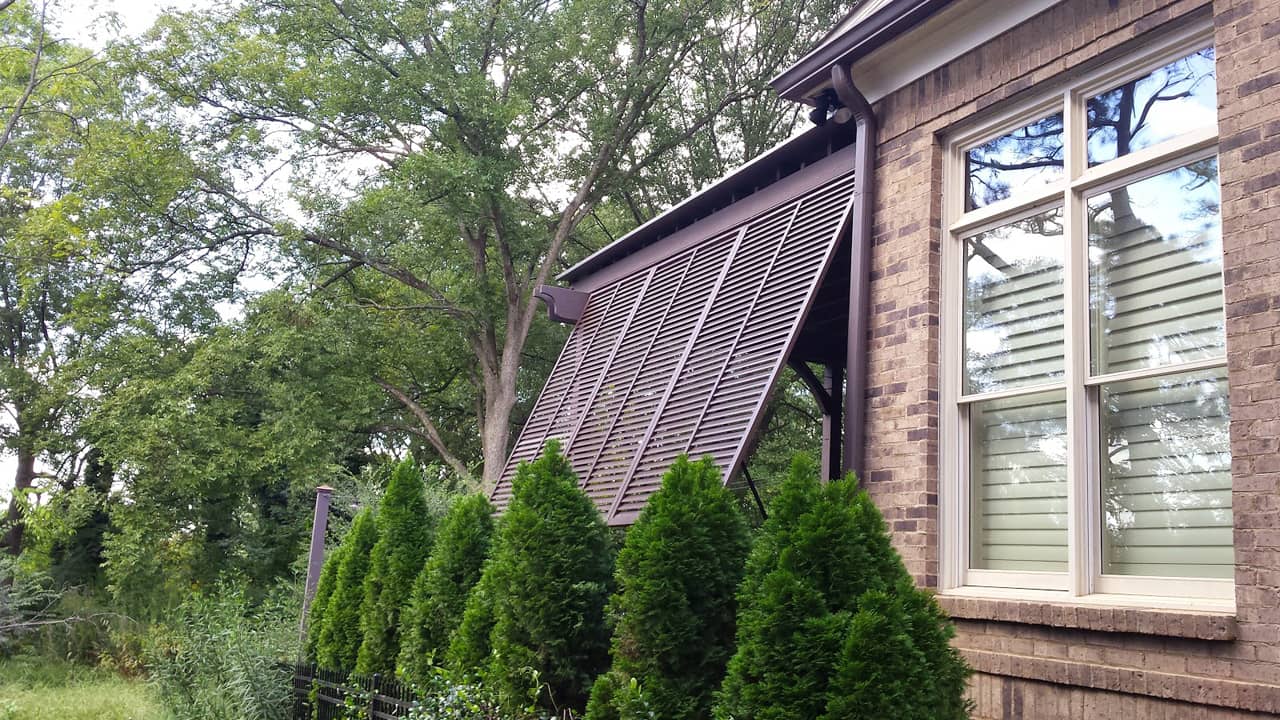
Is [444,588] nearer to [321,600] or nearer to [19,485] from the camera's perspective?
[321,600]

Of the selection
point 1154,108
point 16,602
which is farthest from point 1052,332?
point 16,602

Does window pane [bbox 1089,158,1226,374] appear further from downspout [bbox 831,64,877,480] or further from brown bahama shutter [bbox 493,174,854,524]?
brown bahama shutter [bbox 493,174,854,524]

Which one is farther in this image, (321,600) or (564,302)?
(564,302)

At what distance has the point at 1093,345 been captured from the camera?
4.59 meters

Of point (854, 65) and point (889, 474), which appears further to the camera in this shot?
point (854, 65)

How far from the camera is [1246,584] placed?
12.1 feet

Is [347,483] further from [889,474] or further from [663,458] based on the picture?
[889,474]

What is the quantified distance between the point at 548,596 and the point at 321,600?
4.12m

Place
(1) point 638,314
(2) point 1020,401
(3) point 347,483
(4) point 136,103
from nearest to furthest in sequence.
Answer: (2) point 1020,401 < (1) point 638,314 < (3) point 347,483 < (4) point 136,103

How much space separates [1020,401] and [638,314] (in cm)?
414

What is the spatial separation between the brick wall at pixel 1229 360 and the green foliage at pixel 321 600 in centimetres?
525

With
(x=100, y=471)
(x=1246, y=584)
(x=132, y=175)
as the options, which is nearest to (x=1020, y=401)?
(x=1246, y=584)

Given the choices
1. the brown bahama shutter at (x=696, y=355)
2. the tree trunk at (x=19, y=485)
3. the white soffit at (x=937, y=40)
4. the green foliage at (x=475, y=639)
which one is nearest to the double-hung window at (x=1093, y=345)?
the white soffit at (x=937, y=40)

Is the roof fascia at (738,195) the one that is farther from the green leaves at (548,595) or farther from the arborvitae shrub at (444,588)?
the arborvitae shrub at (444,588)
